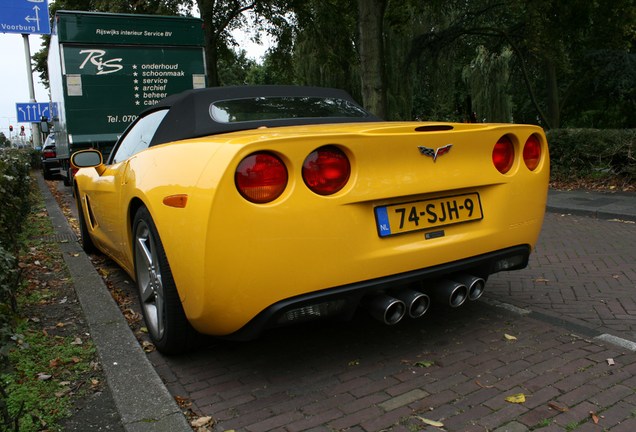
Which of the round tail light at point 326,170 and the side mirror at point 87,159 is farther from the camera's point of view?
the side mirror at point 87,159

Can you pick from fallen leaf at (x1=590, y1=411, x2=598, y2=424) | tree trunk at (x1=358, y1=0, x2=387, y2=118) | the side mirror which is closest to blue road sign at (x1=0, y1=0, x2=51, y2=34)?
tree trunk at (x1=358, y1=0, x2=387, y2=118)

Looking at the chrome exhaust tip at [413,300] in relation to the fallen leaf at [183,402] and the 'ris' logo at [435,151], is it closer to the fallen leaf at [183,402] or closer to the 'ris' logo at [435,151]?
the 'ris' logo at [435,151]

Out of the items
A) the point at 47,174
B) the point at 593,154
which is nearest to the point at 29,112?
the point at 47,174

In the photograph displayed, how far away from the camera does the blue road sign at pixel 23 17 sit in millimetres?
13883

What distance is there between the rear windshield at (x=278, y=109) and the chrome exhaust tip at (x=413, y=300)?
1.51 meters

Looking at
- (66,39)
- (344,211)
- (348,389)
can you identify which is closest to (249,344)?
(348,389)

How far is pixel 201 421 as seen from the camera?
2.41m

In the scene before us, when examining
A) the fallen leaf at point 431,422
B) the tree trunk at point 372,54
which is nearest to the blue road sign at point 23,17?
the tree trunk at point 372,54

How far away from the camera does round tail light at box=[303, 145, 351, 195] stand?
251 centimetres

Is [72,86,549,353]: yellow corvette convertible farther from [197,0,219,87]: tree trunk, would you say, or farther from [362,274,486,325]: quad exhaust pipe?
[197,0,219,87]: tree trunk

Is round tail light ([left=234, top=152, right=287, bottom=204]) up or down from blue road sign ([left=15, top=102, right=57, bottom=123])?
down

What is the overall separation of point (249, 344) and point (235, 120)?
1396 mm

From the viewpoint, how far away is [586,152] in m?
10.9

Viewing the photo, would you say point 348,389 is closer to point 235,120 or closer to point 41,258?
point 235,120
